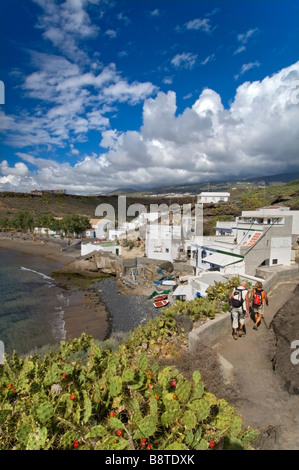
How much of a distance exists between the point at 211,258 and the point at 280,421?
44.5 ft

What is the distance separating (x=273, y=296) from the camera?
9977mm

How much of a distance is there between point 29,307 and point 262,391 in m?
20.6

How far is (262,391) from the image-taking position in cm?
473

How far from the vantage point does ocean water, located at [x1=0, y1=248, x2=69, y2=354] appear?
1503 cm

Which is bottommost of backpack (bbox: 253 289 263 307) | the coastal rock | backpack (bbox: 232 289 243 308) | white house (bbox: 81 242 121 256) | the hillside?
the coastal rock

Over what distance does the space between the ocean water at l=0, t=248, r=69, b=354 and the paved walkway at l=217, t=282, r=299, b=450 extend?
40.7 feet

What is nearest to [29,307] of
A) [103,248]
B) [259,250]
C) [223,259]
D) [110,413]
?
[223,259]

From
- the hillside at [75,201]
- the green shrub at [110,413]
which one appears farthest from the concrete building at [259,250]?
the hillside at [75,201]

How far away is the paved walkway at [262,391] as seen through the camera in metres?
3.68

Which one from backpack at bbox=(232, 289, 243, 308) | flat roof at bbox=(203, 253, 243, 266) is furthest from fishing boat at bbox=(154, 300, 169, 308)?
backpack at bbox=(232, 289, 243, 308)

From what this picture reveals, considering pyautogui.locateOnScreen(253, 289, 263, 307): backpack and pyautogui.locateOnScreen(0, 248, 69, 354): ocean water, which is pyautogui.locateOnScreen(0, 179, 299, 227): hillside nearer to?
pyautogui.locateOnScreen(0, 248, 69, 354): ocean water
